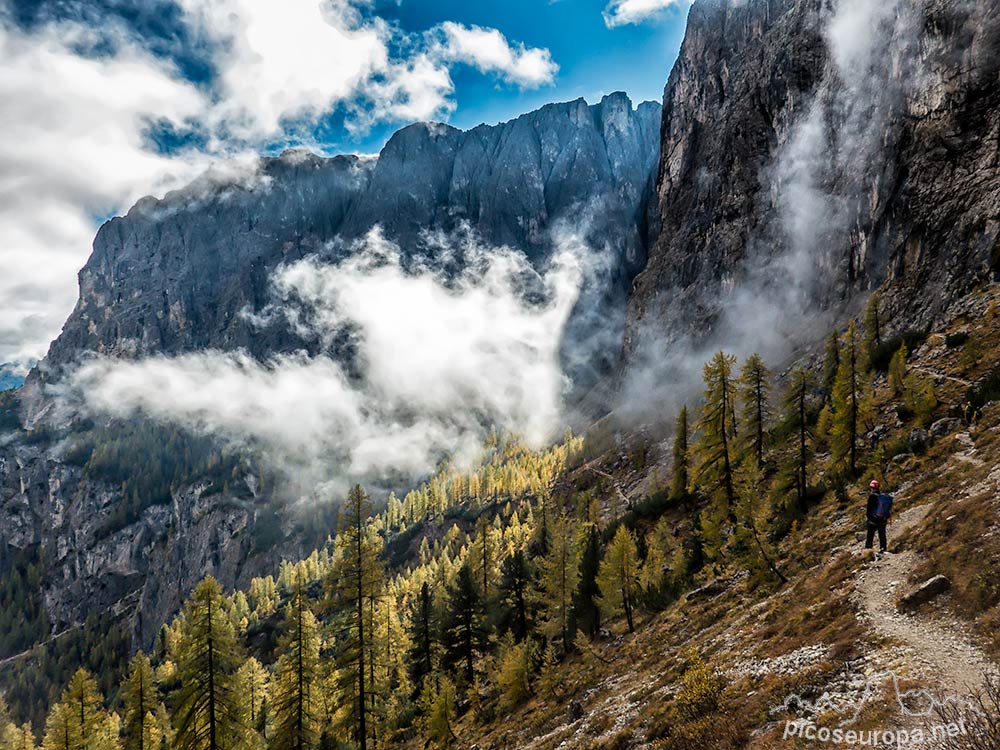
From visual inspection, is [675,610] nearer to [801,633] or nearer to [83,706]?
[801,633]

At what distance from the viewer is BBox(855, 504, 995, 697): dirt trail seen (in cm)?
1032

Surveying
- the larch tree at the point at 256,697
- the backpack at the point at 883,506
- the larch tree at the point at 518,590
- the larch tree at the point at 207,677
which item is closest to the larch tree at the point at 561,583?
the larch tree at the point at 518,590

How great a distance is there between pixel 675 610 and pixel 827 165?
121377 millimetres

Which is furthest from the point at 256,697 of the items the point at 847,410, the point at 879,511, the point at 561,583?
the point at 847,410

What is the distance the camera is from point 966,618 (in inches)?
482

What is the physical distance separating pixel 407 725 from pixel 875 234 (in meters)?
113

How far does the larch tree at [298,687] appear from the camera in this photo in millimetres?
32000

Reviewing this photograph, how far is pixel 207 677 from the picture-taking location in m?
27.9

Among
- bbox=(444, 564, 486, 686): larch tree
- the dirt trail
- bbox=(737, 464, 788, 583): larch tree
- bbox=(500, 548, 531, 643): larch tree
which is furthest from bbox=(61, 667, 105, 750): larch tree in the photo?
the dirt trail

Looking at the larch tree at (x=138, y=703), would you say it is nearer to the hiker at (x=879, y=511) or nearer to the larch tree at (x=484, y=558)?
the larch tree at (x=484, y=558)

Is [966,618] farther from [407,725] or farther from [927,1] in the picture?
[927,1]

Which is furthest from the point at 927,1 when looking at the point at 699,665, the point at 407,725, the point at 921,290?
the point at 407,725

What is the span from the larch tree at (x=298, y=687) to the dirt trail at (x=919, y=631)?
28.9 m

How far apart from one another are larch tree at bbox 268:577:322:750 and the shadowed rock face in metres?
83.1
